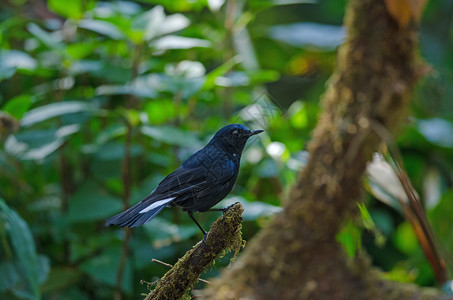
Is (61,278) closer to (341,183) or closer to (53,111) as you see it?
(53,111)

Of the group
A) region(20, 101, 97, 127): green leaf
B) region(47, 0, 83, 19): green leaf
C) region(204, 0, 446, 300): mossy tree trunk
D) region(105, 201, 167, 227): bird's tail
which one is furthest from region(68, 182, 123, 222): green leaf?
region(204, 0, 446, 300): mossy tree trunk

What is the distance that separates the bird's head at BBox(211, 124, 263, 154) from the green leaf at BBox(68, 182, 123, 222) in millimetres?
898

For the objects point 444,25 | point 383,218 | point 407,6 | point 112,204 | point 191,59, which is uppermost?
point 407,6

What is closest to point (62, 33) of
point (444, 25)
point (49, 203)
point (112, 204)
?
point (49, 203)

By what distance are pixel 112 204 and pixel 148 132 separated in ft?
1.15

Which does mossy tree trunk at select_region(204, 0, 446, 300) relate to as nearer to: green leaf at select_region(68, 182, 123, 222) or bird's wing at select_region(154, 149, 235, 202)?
bird's wing at select_region(154, 149, 235, 202)

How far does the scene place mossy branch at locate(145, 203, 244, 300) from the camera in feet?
2.94

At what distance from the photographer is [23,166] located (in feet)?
7.50

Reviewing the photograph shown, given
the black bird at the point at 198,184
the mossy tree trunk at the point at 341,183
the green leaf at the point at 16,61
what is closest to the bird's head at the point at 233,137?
the black bird at the point at 198,184

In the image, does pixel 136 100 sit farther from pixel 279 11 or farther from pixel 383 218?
pixel 279 11

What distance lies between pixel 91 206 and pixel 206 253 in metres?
0.97

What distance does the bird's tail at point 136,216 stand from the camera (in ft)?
2.49

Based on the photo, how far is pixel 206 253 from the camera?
913 mm

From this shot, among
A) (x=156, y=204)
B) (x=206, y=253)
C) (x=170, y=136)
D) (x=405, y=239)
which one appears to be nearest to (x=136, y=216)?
(x=156, y=204)
